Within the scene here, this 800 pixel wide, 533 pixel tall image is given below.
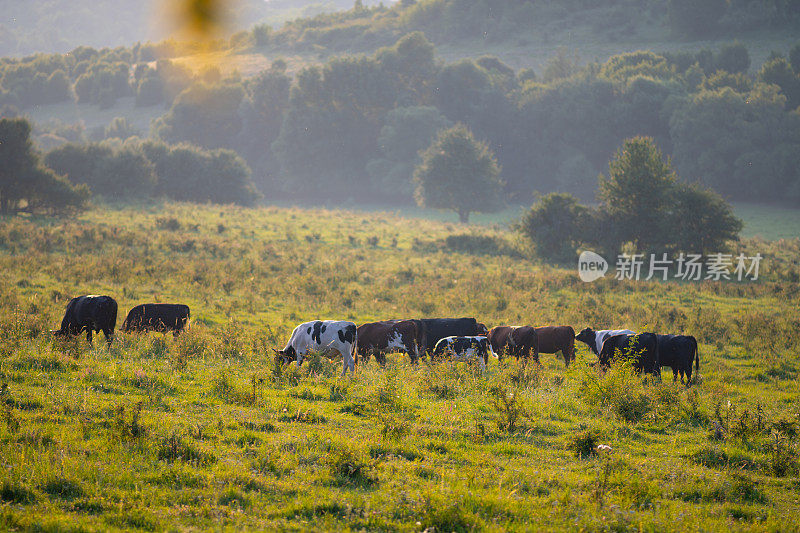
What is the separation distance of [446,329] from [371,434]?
839 centimetres

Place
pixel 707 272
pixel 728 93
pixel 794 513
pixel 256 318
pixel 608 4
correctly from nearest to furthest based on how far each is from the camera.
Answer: pixel 794 513 < pixel 256 318 < pixel 707 272 < pixel 728 93 < pixel 608 4

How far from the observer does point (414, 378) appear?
13367 millimetres

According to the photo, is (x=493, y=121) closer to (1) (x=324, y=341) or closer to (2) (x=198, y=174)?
(2) (x=198, y=174)

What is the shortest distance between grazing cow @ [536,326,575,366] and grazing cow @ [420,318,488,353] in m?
1.70

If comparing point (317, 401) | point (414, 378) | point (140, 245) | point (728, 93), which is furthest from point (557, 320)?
point (728, 93)

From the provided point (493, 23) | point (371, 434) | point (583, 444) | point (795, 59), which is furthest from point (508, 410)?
point (493, 23)

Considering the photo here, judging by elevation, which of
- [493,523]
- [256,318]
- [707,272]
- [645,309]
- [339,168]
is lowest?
[493,523]

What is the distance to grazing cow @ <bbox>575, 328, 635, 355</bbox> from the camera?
632 inches

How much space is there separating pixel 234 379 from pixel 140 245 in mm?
24759

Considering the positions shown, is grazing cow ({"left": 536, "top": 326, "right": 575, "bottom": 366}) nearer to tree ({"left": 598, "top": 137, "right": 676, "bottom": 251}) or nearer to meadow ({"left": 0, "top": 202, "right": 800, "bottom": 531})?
meadow ({"left": 0, "top": 202, "right": 800, "bottom": 531})

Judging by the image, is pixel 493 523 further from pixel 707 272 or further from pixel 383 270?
pixel 707 272

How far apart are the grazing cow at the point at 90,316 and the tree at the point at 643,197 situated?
31898 millimetres

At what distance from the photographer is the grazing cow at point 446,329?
55.9ft

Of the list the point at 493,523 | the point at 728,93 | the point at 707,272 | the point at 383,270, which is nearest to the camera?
the point at 493,523
